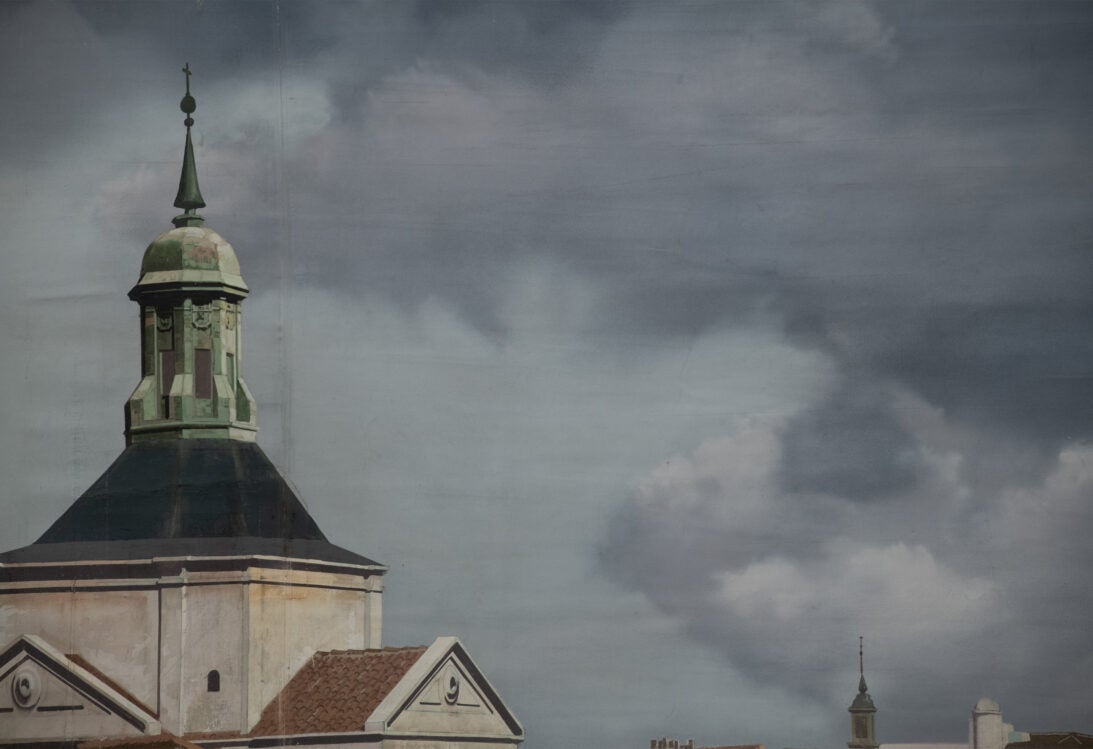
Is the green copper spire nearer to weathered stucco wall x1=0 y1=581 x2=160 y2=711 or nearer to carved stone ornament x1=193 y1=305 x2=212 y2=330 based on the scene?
carved stone ornament x1=193 y1=305 x2=212 y2=330

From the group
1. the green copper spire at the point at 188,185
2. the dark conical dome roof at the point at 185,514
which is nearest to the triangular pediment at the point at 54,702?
the dark conical dome roof at the point at 185,514

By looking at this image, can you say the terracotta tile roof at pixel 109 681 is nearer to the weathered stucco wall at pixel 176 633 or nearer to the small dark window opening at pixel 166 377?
the weathered stucco wall at pixel 176 633

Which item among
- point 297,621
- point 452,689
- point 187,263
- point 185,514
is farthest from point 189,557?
point 187,263

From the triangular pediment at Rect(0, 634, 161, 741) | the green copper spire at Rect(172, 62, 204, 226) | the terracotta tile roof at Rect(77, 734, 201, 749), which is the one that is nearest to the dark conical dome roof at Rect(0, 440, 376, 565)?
the triangular pediment at Rect(0, 634, 161, 741)

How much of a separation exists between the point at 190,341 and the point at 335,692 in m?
6.72

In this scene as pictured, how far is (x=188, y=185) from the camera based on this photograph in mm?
39781

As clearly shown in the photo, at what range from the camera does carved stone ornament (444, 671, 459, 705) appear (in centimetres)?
4031

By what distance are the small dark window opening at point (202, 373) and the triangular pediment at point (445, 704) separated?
244 inches

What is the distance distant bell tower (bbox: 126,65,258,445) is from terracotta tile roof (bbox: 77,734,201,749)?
19.5 ft

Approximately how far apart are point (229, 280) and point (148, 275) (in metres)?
1.39

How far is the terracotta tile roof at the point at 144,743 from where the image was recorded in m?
37.4

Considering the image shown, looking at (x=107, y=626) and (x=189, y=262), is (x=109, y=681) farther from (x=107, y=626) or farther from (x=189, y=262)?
(x=189, y=262)

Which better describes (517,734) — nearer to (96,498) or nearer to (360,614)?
(360,614)

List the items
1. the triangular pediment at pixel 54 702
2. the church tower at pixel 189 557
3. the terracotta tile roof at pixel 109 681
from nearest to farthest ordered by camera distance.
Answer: the triangular pediment at pixel 54 702 < the terracotta tile roof at pixel 109 681 < the church tower at pixel 189 557
